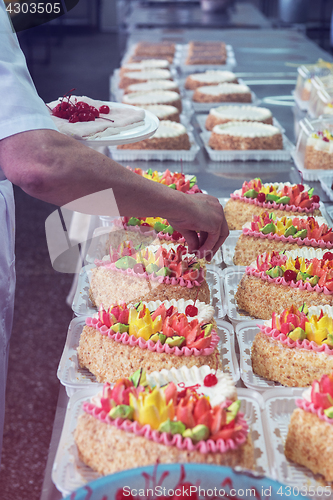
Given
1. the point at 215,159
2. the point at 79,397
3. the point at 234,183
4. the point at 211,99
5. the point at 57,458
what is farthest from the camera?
the point at 211,99

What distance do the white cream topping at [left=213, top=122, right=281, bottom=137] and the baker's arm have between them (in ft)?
5.33

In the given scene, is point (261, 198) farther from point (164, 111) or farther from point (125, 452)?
point (125, 452)

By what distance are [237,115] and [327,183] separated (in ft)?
2.98

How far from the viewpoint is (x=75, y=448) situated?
3.18 ft

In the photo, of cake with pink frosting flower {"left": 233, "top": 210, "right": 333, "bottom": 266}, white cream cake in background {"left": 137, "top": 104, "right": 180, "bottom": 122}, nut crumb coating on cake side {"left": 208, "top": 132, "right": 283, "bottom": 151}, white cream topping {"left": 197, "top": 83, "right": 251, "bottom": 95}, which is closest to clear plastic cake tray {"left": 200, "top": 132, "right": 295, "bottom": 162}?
nut crumb coating on cake side {"left": 208, "top": 132, "right": 283, "bottom": 151}

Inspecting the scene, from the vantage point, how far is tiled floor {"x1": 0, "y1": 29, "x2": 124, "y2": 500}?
2021 mm

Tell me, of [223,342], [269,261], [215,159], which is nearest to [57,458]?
[223,342]

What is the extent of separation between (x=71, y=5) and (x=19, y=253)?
2.72 metres

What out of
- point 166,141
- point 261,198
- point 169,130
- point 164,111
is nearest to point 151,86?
point 164,111

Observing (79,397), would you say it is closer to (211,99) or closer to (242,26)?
(211,99)

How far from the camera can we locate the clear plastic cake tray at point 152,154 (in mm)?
2578

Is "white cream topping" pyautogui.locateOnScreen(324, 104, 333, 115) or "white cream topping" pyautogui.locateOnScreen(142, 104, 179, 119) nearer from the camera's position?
"white cream topping" pyautogui.locateOnScreen(324, 104, 333, 115)

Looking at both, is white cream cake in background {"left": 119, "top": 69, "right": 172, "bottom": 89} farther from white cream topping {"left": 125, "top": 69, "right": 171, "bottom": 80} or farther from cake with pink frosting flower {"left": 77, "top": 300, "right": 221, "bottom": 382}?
cake with pink frosting flower {"left": 77, "top": 300, "right": 221, "bottom": 382}

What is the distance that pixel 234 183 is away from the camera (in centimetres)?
235
